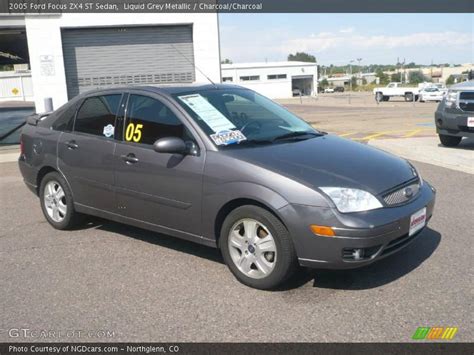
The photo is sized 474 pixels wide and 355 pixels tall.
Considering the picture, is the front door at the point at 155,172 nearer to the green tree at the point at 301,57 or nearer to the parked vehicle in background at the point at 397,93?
the parked vehicle in background at the point at 397,93

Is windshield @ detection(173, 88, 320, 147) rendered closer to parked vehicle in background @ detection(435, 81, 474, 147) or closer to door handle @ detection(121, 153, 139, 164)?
door handle @ detection(121, 153, 139, 164)

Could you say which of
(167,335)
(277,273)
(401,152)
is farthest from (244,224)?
(401,152)

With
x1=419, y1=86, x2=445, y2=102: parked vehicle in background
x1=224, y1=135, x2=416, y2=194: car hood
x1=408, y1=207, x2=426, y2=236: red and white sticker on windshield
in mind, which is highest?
x1=224, y1=135, x2=416, y2=194: car hood

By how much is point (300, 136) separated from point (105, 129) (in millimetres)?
1924

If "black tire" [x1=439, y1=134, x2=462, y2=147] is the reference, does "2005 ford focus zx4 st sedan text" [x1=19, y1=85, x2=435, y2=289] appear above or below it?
above

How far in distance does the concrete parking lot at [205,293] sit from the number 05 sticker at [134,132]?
1.09 metres

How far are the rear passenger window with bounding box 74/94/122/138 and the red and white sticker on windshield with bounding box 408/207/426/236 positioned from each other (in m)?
2.84

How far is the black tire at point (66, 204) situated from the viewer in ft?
17.2

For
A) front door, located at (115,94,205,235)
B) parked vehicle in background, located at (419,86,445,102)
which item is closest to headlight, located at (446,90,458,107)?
front door, located at (115,94,205,235)

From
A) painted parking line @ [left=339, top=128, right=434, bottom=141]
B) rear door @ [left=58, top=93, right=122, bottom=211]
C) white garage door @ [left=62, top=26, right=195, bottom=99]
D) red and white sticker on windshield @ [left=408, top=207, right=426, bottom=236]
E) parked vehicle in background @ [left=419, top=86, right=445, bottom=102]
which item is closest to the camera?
red and white sticker on windshield @ [left=408, top=207, right=426, bottom=236]

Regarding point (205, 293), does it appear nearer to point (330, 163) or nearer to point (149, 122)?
point (330, 163)

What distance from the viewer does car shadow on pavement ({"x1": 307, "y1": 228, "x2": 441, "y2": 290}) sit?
3789 mm

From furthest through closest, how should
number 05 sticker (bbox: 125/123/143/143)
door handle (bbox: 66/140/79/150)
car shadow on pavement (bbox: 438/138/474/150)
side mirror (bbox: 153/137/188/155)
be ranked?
1. car shadow on pavement (bbox: 438/138/474/150)
2. door handle (bbox: 66/140/79/150)
3. number 05 sticker (bbox: 125/123/143/143)
4. side mirror (bbox: 153/137/188/155)
